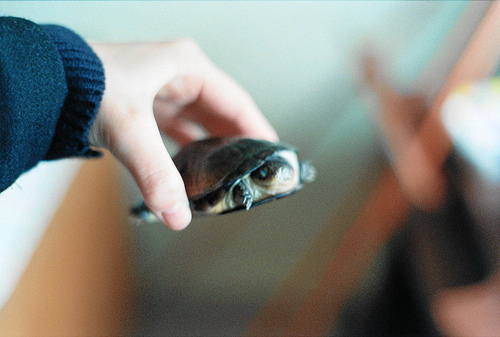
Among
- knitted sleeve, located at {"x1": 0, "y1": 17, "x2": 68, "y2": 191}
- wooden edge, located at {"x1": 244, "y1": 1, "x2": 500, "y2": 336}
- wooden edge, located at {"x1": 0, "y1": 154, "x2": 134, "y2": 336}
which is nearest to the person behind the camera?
knitted sleeve, located at {"x1": 0, "y1": 17, "x2": 68, "y2": 191}

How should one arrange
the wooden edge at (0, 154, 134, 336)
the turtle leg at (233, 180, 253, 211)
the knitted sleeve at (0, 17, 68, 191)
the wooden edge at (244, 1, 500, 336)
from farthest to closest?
1. the wooden edge at (244, 1, 500, 336)
2. the wooden edge at (0, 154, 134, 336)
3. the turtle leg at (233, 180, 253, 211)
4. the knitted sleeve at (0, 17, 68, 191)

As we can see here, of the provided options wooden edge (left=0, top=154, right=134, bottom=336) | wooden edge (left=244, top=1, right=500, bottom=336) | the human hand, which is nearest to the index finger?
the human hand

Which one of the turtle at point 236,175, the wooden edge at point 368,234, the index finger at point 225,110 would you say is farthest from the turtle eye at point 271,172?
the wooden edge at point 368,234

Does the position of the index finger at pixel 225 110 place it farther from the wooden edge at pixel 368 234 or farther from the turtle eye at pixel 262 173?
the wooden edge at pixel 368 234

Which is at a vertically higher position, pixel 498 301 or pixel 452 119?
pixel 452 119

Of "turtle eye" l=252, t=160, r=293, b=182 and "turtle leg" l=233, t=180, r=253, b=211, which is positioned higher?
"turtle eye" l=252, t=160, r=293, b=182

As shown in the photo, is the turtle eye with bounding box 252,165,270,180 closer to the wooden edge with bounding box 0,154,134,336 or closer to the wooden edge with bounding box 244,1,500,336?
the wooden edge with bounding box 0,154,134,336

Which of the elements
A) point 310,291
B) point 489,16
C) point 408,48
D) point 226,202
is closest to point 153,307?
point 310,291

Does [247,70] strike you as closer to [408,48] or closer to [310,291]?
[408,48]
